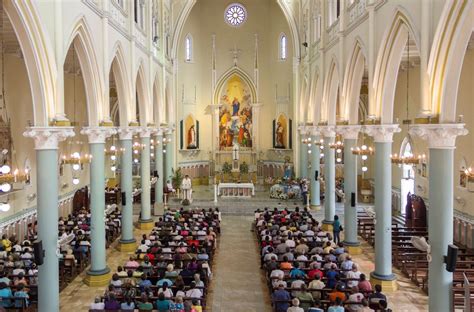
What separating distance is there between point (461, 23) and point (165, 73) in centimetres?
2602

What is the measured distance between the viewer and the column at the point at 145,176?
26156 millimetres

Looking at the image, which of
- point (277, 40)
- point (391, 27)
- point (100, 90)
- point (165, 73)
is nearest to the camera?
point (391, 27)

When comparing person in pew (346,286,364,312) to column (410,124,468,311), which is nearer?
column (410,124,468,311)

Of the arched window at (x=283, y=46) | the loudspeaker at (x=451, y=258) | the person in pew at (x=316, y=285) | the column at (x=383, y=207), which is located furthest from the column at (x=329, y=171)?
the arched window at (x=283, y=46)

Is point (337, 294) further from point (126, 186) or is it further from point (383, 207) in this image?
point (126, 186)

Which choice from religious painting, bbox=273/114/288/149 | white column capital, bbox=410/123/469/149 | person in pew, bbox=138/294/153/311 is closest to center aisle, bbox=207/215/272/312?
person in pew, bbox=138/294/153/311

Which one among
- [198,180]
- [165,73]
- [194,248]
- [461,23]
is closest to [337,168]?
[198,180]

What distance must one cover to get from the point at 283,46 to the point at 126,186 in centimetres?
2696

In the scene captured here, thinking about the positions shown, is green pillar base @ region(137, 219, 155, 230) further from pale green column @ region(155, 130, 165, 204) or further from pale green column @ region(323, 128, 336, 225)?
pale green column @ region(323, 128, 336, 225)

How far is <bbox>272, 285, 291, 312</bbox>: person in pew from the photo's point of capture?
13820 millimetres

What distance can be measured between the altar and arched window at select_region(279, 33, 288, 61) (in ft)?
48.3

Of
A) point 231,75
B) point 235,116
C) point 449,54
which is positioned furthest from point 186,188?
point 449,54

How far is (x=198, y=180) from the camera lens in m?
45.4

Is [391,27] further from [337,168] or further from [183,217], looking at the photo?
[337,168]
